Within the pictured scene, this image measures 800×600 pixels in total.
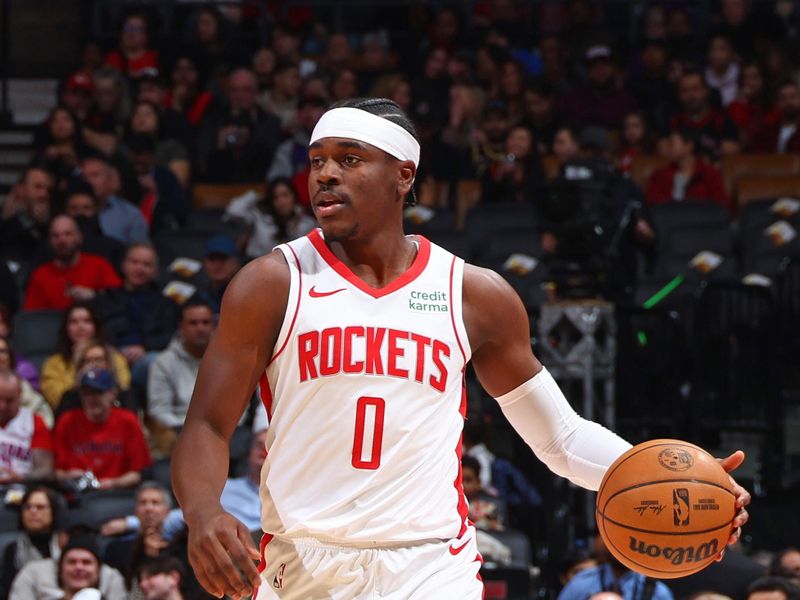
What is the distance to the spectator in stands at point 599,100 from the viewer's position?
510 inches

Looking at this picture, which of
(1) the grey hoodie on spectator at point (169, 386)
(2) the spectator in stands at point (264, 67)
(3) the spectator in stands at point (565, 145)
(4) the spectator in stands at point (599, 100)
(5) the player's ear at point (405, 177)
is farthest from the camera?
(2) the spectator in stands at point (264, 67)

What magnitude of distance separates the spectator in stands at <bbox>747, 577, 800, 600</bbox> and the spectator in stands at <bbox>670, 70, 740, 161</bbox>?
583cm

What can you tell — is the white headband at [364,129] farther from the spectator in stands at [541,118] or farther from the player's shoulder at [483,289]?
the spectator in stands at [541,118]

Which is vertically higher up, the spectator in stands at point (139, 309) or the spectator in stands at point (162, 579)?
the spectator in stands at point (139, 309)

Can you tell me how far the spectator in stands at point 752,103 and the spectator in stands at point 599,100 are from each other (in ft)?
3.01

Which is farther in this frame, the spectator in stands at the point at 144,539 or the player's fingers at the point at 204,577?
the spectator in stands at the point at 144,539

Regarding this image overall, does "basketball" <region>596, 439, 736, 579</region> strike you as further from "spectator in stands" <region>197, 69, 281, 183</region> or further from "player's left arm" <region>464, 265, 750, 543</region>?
"spectator in stands" <region>197, 69, 281, 183</region>

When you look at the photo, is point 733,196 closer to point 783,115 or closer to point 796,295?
point 783,115

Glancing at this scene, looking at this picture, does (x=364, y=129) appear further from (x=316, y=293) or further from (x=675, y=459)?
(x=675, y=459)

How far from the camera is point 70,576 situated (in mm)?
7668

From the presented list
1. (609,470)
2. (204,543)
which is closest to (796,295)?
(609,470)

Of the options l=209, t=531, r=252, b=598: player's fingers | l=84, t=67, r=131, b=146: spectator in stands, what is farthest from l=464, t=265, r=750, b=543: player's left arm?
l=84, t=67, r=131, b=146: spectator in stands

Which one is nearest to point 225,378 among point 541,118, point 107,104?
point 541,118

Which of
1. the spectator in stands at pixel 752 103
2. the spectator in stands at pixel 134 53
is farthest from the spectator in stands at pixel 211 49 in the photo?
the spectator in stands at pixel 752 103
